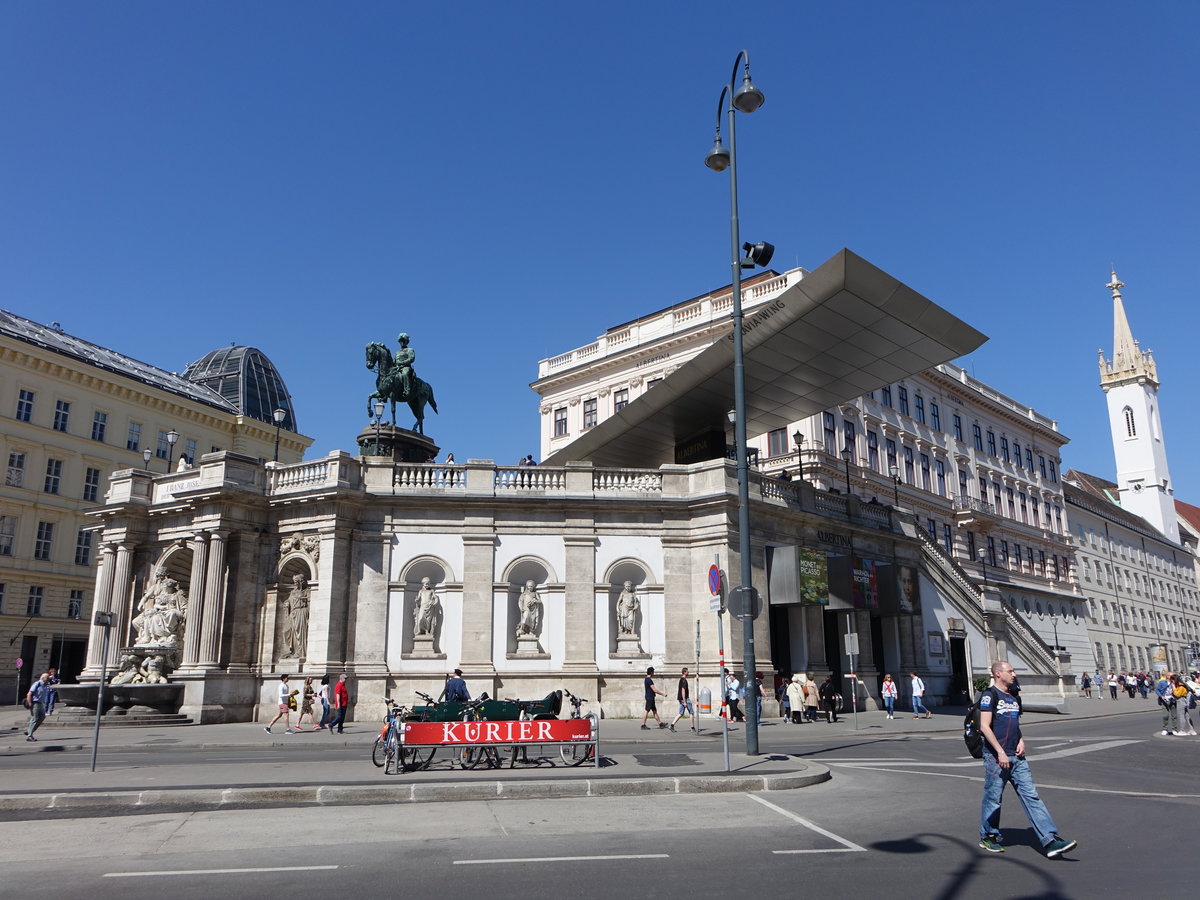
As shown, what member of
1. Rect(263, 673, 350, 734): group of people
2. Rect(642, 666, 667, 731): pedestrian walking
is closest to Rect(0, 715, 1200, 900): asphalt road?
Rect(642, 666, 667, 731): pedestrian walking

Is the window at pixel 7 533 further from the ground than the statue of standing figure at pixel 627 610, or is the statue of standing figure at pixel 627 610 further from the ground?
the window at pixel 7 533

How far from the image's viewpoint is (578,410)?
60.9 meters

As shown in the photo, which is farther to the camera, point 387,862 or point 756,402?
point 756,402

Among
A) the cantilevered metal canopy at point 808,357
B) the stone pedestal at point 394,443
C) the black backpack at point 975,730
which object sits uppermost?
the cantilevered metal canopy at point 808,357

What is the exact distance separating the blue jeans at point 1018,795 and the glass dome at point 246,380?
7120cm

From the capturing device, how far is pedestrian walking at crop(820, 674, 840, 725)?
29114 millimetres

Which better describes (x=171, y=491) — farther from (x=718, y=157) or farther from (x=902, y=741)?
(x=902, y=741)

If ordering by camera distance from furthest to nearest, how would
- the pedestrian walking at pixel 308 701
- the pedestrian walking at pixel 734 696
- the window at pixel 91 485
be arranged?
the window at pixel 91 485 → the pedestrian walking at pixel 734 696 → the pedestrian walking at pixel 308 701

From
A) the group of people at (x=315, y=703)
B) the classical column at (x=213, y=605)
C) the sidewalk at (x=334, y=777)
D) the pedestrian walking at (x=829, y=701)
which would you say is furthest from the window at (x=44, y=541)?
the pedestrian walking at (x=829, y=701)

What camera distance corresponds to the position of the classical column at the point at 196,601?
29141 millimetres

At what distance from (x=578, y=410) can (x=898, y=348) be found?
109 ft

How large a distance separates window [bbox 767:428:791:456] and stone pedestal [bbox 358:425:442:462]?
853 inches

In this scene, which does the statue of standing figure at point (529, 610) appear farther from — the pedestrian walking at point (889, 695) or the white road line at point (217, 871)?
the white road line at point (217, 871)

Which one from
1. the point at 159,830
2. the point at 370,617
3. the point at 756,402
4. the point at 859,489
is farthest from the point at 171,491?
the point at 859,489
